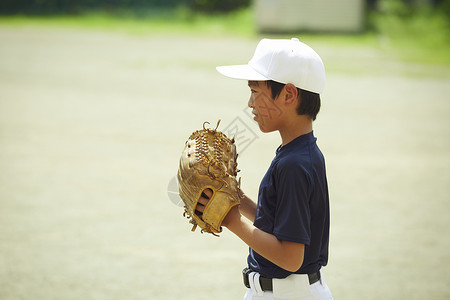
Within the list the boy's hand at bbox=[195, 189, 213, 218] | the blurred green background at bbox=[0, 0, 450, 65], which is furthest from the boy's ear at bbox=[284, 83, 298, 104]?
the blurred green background at bbox=[0, 0, 450, 65]

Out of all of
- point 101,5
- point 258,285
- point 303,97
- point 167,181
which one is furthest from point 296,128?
point 101,5

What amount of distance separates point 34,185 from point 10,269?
2510 millimetres

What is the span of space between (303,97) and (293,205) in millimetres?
474

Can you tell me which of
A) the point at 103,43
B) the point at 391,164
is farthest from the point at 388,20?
the point at 391,164

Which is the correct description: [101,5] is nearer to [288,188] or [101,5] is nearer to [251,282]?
[251,282]

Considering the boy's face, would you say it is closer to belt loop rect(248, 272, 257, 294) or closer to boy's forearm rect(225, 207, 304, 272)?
boy's forearm rect(225, 207, 304, 272)

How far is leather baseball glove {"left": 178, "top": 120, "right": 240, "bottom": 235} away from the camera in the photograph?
7.85 ft

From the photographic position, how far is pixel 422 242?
5758 mm

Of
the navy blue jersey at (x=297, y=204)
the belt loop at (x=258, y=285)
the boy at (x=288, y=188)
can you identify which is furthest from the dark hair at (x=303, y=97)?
the belt loop at (x=258, y=285)

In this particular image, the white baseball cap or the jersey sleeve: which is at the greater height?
the white baseball cap

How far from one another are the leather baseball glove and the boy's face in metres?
0.26

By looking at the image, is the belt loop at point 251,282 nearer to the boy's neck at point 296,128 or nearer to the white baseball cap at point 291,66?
the boy's neck at point 296,128

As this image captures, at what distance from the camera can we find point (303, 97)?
7.76 ft

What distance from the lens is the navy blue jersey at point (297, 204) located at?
2.18 m
